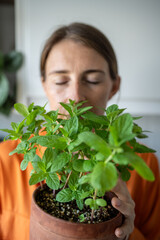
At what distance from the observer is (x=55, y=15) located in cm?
189

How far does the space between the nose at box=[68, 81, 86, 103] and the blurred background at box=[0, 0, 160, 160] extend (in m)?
1.12

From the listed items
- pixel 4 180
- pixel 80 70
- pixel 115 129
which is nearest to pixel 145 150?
pixel 115 129

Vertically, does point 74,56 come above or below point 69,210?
above

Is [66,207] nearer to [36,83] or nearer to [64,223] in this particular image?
[64,223]

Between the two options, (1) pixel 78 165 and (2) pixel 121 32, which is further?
(2) pixel 121 32

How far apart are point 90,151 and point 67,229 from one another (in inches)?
4.9

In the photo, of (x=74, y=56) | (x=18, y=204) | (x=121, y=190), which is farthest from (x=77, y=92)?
(x=18, y=204)

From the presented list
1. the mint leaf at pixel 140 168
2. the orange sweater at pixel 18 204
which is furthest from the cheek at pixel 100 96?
the mint leaf at pixel 140 168

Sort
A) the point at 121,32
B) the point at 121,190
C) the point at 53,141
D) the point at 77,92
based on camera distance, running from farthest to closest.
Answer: the point at 121,32 < the point at 77,92 < the point at 121,190 < the point at 53,141

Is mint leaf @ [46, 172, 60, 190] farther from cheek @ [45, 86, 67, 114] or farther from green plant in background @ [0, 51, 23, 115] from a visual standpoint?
green plant in background @ [0, 51, 23, 115]

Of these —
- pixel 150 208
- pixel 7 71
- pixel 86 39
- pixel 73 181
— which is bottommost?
pixel 150 208

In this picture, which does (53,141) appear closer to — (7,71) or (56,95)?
(56,95)

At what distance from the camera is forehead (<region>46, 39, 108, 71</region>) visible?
0.83 meters

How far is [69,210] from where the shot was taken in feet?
1.37
